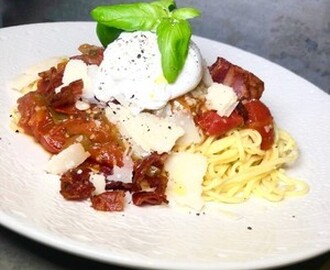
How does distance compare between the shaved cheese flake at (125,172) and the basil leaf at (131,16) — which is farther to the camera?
the basil leaf at (131,16)

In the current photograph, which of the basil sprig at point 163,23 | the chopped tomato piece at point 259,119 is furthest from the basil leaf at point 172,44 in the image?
the chopped tomato piece at point 259,119

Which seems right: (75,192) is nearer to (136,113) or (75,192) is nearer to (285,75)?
(136,113)

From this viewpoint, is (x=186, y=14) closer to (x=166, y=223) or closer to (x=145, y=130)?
(x=145, y=130)

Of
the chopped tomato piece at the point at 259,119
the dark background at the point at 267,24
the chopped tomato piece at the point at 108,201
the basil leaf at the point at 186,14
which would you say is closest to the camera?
the chopped tomato piece at the point at 108,201

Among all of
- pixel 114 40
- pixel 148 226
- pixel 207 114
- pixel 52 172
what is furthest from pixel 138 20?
pixel 148 226

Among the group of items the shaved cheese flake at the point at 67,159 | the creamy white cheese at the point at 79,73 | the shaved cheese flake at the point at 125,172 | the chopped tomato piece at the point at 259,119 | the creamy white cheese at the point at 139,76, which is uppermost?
the creamy white cheese at the point at 139,76

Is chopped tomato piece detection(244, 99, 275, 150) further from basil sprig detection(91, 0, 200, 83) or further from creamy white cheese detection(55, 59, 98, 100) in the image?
creamy white cheese detection(55, 59, 98, 100)

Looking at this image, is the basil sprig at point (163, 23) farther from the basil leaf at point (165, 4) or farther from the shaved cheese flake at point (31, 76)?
the shaved cheese flake at point (31, 76)

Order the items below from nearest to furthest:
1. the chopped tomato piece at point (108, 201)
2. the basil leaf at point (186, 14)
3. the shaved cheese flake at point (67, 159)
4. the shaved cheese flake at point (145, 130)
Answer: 1. the chopped tomato piece at point (108, 201)
2. the shaved cheese flake at point (67, 159)
3. the shaved cheese flake at point (145, 130)
4. the basil leaf at point (186, 14)
